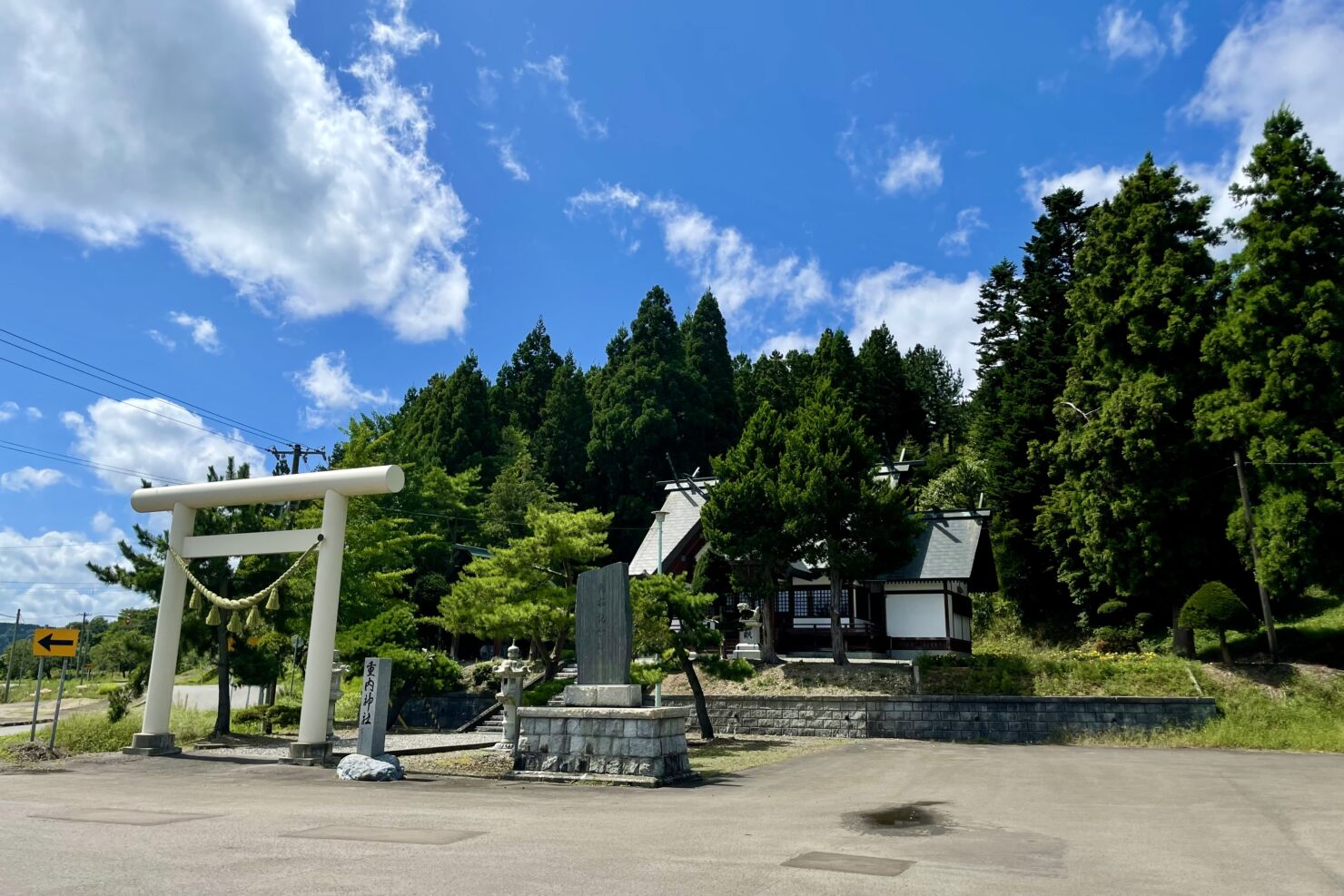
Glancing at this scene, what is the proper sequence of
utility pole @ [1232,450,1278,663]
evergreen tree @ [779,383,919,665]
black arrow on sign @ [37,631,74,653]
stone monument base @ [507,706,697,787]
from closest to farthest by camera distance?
stone monument base @ [507,706,697,787], black arrow on sign @ [37,631,74,653], utility pole @ [1232,450,1278,663], evergreen tree @ [779,383,919,665]

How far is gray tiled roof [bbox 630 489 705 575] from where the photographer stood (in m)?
31.4

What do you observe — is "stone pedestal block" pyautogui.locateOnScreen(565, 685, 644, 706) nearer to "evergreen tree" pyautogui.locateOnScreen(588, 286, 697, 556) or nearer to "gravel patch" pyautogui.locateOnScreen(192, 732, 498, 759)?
"gravel patch" pyautogui.locateOnScreen(192, 732, 498, 759)

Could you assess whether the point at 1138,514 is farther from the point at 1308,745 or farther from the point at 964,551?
the point at 1308,745

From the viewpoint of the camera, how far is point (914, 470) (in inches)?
1580

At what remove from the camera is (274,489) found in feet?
52.9

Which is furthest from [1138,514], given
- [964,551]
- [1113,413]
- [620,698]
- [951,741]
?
[620,698]

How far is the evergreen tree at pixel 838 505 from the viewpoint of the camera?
79.9 feet

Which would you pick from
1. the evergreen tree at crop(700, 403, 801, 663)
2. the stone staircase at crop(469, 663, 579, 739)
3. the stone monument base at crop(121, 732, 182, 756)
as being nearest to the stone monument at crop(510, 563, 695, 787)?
the stone staircase at crop(469, 663, 579, 739)

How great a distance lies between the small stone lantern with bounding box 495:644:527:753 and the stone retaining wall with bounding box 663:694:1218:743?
7289mm

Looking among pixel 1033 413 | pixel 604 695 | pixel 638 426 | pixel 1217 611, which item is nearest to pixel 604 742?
pixel 604 695

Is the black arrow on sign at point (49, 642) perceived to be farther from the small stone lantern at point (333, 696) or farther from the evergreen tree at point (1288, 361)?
the evergreen tree at point (1288, 361)

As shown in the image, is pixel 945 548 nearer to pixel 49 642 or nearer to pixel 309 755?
pixel 309 755

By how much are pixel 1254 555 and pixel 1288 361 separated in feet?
16.6

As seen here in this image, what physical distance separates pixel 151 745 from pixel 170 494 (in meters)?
Answer: 4.93
